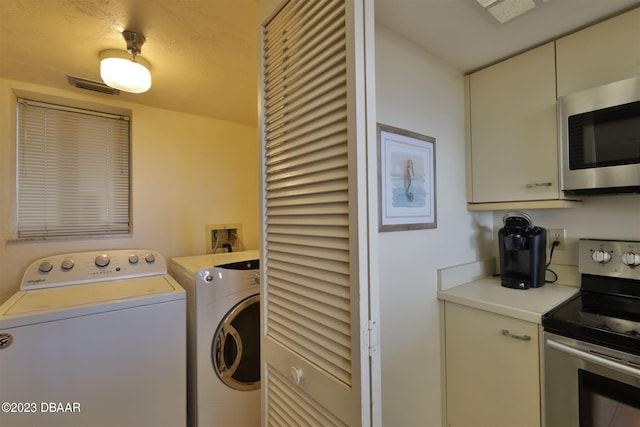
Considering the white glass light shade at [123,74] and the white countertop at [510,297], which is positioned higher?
the white glass light shade at [123,74]

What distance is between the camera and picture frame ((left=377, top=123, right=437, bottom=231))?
123 centimetres

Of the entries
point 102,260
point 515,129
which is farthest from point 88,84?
point 515,129

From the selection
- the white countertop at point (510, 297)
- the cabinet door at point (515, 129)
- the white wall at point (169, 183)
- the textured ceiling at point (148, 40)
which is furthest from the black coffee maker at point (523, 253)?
the white wall at point (169, 183)

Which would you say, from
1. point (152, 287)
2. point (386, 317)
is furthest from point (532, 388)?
point (152, 287)

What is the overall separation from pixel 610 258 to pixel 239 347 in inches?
81.2

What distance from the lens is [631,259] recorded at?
1313mm

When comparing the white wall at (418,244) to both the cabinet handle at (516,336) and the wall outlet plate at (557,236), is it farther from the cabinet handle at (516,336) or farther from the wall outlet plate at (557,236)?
the wall outlet plate at (557,236)

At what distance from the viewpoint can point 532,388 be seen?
118cm

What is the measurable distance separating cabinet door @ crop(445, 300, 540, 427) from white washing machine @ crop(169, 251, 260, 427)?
3.77 ft

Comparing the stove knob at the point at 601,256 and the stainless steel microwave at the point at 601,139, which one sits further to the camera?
the stove knob at the point at 601,256

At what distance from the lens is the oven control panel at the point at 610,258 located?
4.31 feet

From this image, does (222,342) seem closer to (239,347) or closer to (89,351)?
(239,347)

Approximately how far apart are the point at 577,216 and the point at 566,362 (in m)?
0.89

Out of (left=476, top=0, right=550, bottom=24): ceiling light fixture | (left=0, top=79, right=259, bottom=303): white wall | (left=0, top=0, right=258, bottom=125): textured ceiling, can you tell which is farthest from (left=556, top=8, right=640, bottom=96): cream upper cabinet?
(left=0, top=79, right=259, bottom=303): white wall
